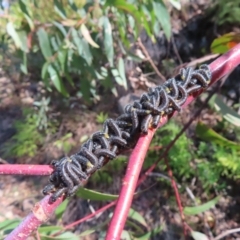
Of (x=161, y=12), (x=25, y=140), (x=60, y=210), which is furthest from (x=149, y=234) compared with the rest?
(x=25, y=140)

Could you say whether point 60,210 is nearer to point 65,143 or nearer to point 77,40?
point 77,40

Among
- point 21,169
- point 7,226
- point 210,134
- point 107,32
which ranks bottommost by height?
point 210,134

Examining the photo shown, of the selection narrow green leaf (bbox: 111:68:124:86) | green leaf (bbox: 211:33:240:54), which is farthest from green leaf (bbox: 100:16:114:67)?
green leaf (bbox: 211:33:240:54)

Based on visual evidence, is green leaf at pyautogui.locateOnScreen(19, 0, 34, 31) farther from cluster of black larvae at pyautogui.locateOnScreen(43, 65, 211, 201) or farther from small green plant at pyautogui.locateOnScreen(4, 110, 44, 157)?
cluster of black larvae at pyautogui.locateOnScreen(43, 65, 211, 201)

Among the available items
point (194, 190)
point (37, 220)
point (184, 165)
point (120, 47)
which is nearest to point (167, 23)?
point (120, 47)

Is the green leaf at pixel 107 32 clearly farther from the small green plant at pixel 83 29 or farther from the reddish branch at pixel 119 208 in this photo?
the reddish branch at pixel 119 208

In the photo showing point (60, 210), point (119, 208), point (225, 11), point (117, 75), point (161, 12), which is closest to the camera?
point (119, 208)

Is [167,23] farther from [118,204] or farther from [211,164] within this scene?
[118,204]

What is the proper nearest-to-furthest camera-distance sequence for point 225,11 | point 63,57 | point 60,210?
point 60,210, point 63,57, point 225,11

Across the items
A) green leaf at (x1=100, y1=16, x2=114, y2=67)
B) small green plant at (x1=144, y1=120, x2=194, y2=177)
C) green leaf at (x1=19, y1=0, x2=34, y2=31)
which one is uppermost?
green leaf at (x1=19, y1=0, x2=34, y2=31)
